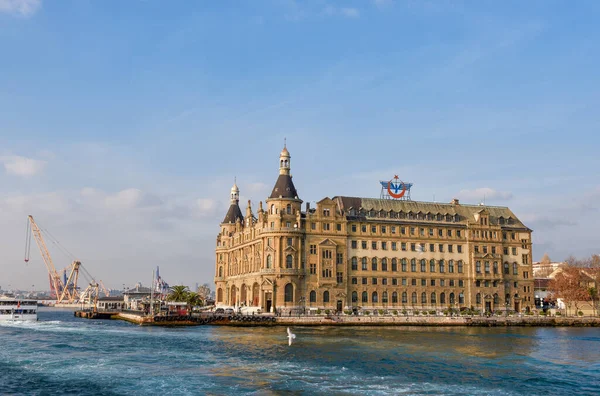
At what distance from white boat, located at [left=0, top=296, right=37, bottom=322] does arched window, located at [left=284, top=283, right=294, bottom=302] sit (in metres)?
55.3

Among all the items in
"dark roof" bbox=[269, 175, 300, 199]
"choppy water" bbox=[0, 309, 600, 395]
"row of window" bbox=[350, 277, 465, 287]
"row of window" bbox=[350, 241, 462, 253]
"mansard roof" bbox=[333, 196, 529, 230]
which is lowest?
"choppy water" bbox=[0, 309, 600, 395]

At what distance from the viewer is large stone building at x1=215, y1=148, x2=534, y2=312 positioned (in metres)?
129

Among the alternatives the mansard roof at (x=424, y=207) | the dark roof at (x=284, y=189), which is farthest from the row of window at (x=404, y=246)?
A: the dark roof at (x=284, y=189)

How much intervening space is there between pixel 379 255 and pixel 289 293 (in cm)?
2348

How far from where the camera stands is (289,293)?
127438 millimetres

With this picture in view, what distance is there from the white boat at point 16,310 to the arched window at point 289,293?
5533 cm

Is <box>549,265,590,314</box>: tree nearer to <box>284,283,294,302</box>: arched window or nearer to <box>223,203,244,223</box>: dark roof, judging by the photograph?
<box>284,283,294,302</box>: arched window

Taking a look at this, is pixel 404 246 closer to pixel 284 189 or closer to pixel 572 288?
pixel 284 189

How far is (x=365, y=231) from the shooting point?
136125 mm

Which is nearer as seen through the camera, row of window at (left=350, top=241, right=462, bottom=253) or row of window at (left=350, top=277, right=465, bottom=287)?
row of window at (left=350, top=277, right=465, bottom=287)

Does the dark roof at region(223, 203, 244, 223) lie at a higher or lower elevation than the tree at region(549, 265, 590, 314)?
higher

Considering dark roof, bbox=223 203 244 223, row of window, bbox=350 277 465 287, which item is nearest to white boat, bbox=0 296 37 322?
dark roof, bbox=223 203 244 223

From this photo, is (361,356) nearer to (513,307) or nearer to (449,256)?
(449,256)

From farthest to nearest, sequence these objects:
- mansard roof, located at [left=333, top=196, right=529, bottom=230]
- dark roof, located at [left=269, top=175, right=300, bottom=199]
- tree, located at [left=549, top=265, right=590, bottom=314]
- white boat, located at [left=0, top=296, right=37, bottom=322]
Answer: mansard roof, located at [left=333, top=196, right=529, bottom=230], tree, located at [left=549, top=265, right=590, bottom=314], dark roof, located at [left=269, top=175, right=300, bottom=199], white boat, located at [left=0, top=296, right=37, bottom=322]
